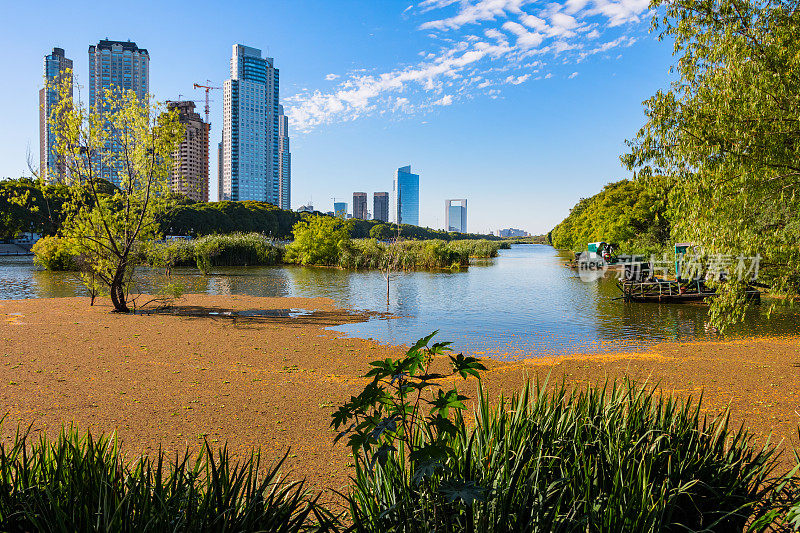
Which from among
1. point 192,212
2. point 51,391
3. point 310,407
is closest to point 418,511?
point 310,407

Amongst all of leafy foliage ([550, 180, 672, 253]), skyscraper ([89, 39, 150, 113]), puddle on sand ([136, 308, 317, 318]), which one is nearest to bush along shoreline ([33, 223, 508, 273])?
leafy foliage ([550, 180, 672, 253])

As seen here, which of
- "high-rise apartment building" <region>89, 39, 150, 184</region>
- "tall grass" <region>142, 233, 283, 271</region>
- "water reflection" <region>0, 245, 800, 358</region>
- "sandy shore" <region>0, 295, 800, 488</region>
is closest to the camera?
"sandy shore" <region>0, 295, 800, 488</region>

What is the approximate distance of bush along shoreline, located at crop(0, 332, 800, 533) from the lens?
7.33 ft

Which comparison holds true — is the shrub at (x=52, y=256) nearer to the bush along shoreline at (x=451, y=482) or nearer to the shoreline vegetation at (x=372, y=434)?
the shoreline vegetation at (x=372, y=434)

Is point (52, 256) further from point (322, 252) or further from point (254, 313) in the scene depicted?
point (254, 313)

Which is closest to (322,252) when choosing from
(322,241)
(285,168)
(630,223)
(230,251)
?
(322,241)

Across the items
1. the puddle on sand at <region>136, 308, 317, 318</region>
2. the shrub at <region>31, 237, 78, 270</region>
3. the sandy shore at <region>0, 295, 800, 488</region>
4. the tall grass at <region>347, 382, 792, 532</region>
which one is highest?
the shrub at <region>31, 237, 78, 270</region>

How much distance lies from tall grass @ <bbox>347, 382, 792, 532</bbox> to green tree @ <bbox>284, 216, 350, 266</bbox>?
39.0 metres

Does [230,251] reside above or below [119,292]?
above

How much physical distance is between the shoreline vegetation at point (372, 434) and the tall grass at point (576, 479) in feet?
0.05

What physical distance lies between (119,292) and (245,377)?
367 inches

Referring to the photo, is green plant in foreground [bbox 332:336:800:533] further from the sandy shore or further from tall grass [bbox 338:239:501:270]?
tall grass [bbox 338:239:501:270]

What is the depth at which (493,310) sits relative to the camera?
17.9m

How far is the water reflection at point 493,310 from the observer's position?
12805 mm
